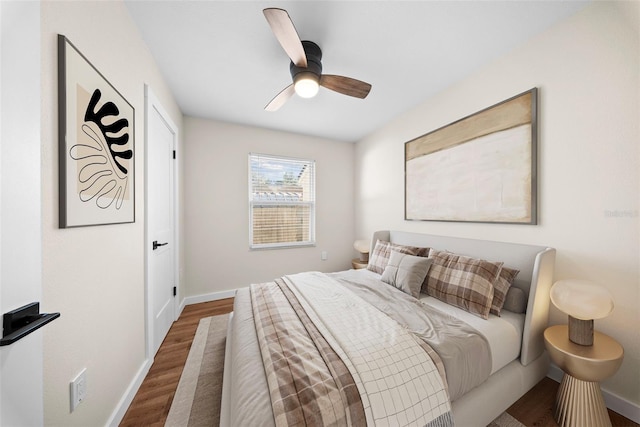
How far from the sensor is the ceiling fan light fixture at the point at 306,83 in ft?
5.46

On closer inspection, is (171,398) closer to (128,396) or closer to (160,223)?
(128,396)

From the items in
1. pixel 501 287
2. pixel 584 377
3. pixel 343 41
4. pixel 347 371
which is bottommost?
pixel 584 377

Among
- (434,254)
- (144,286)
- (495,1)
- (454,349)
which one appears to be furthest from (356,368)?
(495,1)

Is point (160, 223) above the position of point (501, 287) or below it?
above

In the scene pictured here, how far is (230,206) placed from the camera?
3.16 meters

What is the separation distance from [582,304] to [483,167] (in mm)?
1211

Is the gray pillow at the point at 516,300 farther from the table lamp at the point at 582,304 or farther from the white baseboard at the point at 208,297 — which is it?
the white baseboard at the point at 208,297

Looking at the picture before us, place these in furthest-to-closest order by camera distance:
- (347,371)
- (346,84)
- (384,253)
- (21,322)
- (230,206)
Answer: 1. (230,206)
2. (384,253)
3. (346,84)
4. (347,371)
5. (21,322)

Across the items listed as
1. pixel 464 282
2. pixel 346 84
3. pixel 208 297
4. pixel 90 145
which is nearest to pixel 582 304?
pixel 464 282

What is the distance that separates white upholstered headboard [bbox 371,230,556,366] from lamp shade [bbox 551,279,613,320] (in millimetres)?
164

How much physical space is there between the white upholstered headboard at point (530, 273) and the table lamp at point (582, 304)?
158 mm

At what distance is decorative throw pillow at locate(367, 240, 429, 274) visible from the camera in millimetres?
2223

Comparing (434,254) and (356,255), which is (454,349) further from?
(356,255)

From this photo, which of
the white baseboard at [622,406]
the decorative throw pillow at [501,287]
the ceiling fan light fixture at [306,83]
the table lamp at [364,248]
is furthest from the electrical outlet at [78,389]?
the white baseboard at [622,406]
